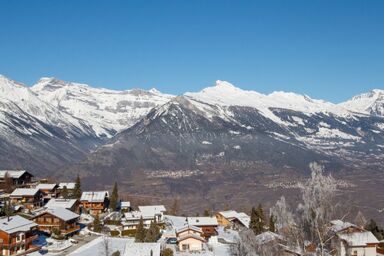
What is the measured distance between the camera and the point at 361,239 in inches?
3019

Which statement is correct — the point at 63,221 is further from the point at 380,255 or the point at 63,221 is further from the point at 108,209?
the point at 380,255

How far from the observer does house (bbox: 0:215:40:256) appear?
70875 mm

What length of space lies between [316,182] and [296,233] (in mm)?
5181

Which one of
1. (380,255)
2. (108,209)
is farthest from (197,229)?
(108,209)

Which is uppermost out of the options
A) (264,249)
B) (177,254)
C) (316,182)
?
(316,182)

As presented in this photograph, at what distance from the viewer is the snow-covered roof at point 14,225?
72.0 meters

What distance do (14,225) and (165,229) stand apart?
33440 mm

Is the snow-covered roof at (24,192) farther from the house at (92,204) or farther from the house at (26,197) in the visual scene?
the house at (92,204)

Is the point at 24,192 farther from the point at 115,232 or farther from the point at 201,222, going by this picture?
the point at 201,222

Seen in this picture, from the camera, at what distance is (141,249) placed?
232 ft

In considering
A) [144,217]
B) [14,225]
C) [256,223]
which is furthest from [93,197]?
[256,223]

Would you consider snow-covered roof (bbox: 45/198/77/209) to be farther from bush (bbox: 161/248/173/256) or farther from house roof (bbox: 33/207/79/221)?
bush (bbox: 161/248/173/256)

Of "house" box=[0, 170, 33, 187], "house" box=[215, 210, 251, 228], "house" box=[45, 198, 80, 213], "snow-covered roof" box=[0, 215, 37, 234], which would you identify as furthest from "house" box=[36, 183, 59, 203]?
"house" box=[215, 210, 251, 228]

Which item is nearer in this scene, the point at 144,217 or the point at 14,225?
the point at 14,225
